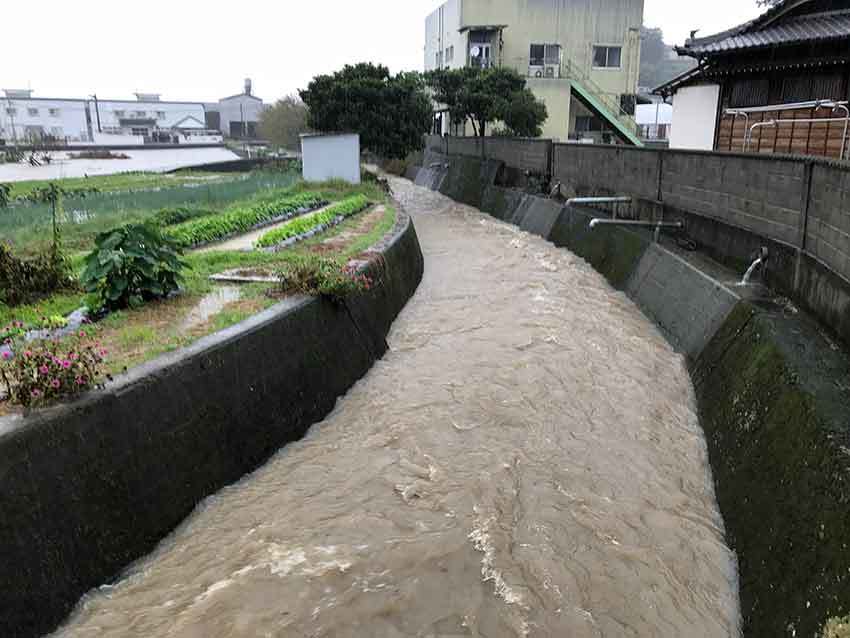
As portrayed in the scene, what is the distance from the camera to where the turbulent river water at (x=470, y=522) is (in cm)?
486

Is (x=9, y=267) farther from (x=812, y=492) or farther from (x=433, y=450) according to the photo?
(x=812, y=492)

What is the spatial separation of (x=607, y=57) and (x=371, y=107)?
19584 millimetres

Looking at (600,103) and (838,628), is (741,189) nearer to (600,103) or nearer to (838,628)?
(838,628)

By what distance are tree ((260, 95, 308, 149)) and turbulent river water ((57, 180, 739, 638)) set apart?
1873 inches

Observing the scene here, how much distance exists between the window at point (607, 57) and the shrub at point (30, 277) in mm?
36298

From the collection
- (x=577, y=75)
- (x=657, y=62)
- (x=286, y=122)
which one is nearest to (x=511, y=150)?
(x=577, y=75)

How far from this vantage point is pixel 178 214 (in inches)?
584

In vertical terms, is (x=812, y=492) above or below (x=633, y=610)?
above

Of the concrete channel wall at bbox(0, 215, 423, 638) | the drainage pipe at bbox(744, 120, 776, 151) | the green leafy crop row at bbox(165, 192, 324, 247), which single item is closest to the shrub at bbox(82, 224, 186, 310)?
the concrete channel wall at bbox(0, 215, 423, 638)

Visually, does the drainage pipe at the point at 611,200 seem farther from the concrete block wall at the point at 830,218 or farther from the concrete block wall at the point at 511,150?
the concrete block wall at the point at 830,218

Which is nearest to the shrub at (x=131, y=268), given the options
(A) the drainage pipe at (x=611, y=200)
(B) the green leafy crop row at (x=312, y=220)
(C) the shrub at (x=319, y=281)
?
(C) the shrub at (x=319, y=281)

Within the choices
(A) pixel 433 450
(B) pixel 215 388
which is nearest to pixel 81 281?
(B) pixel 215 388

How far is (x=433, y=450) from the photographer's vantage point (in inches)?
281

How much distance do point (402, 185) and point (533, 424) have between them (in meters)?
31.1
